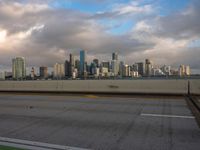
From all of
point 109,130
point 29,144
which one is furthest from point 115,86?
point 29,144

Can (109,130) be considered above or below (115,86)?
below

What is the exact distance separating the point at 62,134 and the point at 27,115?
150 inches

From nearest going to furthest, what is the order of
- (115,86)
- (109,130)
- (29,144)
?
(29,144) < (109,130) < (115,86)

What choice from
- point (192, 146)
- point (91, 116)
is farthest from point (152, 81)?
point (192, 146)

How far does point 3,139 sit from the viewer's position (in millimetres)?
6980

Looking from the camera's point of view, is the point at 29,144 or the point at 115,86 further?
the point at 115,86

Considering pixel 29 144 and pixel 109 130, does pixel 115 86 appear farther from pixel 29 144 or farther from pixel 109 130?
pixel 29 144

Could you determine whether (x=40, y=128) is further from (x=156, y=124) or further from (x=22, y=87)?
(x=22, y=87)

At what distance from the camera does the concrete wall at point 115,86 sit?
65.4 feet

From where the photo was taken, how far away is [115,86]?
21734 mm

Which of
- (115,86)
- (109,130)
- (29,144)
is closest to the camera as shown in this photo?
(29,144)

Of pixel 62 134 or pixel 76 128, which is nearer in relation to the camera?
pixel 62 134

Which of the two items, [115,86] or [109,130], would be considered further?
[115,86]

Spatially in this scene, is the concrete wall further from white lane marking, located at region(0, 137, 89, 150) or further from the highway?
white lane marking, located at region(0, 137, 89, 150)
